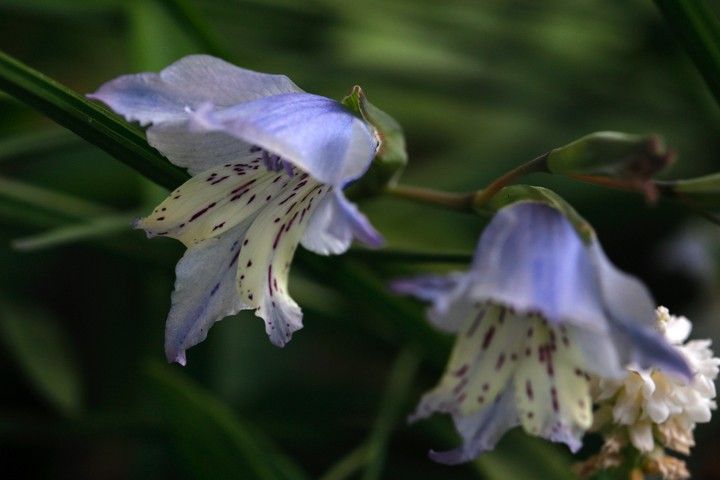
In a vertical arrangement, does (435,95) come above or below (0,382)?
above

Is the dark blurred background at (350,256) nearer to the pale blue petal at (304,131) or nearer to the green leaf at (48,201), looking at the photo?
the green leaf at (48,201)

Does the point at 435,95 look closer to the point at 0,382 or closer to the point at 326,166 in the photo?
the point at 0,382

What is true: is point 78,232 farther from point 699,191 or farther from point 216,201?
point 699,191

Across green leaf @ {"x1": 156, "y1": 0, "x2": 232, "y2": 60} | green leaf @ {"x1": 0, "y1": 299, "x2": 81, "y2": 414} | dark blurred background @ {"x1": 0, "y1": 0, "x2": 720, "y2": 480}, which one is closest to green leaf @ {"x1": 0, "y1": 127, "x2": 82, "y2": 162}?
dark blurred background @ {"x1": 0, "y1": 0, "x2": 720, "y2": 480}

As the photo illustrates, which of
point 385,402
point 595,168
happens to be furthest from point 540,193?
point 385,402

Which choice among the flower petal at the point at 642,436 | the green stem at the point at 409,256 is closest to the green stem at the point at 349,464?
the green stem at the point at 409,256

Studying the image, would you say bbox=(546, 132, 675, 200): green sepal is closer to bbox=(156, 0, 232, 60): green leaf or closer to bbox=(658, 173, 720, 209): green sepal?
bbox=(658, 173, 720, 209): green sepal

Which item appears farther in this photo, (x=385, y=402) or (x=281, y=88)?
(x=385, y=402)
